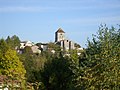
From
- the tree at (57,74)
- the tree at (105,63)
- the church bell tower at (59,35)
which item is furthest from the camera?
the church bell tower at (59,35)

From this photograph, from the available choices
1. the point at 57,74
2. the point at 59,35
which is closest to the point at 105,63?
the point at 57,74

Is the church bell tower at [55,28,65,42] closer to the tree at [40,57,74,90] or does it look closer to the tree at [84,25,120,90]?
the tree at [40,57,74,90]

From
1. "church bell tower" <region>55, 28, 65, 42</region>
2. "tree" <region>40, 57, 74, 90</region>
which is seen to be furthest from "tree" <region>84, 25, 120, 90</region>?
"church bell tower" <region>55, 28, 65, 42</region>

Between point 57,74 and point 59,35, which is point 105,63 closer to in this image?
point 57,74

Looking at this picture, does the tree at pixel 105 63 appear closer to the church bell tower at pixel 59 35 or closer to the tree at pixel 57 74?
the tree at pixel 57 74

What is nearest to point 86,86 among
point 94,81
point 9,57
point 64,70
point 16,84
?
point 94,81

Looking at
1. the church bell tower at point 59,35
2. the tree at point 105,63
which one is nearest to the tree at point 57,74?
the tree at point 105,63

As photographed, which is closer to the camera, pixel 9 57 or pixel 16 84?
pixel 16 84

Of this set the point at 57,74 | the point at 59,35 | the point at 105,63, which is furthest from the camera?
the point at 59,35

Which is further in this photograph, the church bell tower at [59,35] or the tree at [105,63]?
the church bell tower at [59,35]

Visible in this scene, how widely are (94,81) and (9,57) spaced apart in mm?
22800

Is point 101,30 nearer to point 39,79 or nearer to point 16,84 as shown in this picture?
point 16,84

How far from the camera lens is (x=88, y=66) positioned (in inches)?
600

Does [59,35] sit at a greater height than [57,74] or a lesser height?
greater
